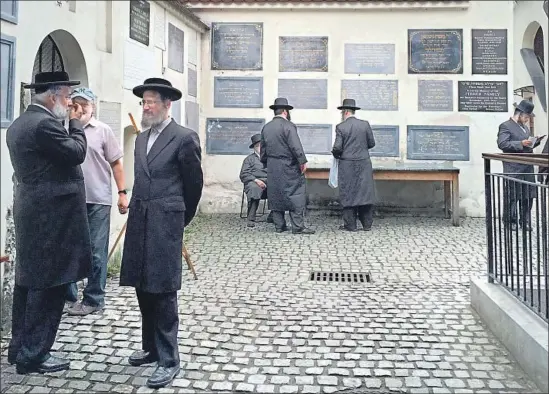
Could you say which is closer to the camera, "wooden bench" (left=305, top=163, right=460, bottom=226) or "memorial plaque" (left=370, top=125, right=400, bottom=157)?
"wooden bench" (left=305, top=163, right=460, bottom=226)

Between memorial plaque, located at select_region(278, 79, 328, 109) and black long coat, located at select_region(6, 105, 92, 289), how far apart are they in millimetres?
6949

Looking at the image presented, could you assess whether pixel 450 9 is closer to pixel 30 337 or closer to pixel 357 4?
pixel 357 4

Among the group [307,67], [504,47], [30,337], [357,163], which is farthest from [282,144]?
[30,337]

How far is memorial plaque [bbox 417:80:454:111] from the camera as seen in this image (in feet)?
32.4

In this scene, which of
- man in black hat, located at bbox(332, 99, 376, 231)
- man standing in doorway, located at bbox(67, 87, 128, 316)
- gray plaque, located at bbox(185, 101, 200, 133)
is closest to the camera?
man standing in doorway, located at bbox(67, 87, 128, 316)

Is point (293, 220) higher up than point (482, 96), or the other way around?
point (482, 96)

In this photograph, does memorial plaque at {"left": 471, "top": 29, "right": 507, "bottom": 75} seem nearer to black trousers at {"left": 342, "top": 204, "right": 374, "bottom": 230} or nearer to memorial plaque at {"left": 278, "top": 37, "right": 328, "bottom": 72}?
memorial plaque at {"left": 278, "top": 37, "right": 328, "bottom": 72}

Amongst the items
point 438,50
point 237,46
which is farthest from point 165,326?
point 438,50

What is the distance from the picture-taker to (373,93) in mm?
9961

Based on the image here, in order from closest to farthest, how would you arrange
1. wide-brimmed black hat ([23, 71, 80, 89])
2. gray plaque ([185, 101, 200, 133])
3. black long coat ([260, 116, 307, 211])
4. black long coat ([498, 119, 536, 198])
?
wide-brimmed black hat ([23, 71, 80, 89]) < black long coat ([498, 119, 536, 198]) < black long coat ([260, 116, 307, 211]) < gray plaque ([185, 101, 200, 133])

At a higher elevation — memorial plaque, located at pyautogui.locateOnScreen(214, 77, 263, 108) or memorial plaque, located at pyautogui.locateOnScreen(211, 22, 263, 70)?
memorial plaque, located at pyautogui.locateOnScreen(211, 22, 263, 70)

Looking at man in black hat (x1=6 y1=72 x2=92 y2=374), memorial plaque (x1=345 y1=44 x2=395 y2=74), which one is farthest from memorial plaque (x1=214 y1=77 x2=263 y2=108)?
man in black hat (x1=6 y1=72 x2=92 y2=374)

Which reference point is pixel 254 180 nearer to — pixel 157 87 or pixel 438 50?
pixel 438 50

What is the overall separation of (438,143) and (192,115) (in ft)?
13.7
